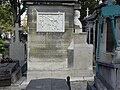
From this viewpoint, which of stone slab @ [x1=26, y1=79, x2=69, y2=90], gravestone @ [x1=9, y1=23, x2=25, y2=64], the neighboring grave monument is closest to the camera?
stone slab @ [x1=26, y1=79, x2=69, y2=90]

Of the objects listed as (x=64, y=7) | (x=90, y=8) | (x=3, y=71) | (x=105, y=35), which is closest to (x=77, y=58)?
(x=64, y=7)

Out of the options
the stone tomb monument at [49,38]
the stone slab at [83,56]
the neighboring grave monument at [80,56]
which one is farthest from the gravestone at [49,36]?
the stone slab at [83,56]

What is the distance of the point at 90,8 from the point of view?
3594cm

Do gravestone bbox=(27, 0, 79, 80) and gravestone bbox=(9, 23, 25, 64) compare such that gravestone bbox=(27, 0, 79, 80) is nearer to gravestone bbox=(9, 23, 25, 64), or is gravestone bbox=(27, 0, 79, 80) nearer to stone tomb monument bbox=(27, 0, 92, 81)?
stone tomb monument bbox=(27, 0, 92, 81)

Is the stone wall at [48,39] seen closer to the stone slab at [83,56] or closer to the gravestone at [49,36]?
the gravestone at [49,36]

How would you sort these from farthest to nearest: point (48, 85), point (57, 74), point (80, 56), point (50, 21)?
point (80, 56) < point (57, 74) < point (50, 21) < point (48, 85)

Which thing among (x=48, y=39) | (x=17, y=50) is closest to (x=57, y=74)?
(x=48, y=39)

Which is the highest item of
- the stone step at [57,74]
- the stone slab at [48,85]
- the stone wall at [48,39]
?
the stone wall at [48,39]

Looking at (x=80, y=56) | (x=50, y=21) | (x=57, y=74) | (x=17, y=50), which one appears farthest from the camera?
(x=17, y=50)

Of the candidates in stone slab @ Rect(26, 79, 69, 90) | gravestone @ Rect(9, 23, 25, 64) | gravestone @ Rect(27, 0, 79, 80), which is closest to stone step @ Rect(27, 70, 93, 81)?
gravestone @ Rect(27, 0, 79, 80)

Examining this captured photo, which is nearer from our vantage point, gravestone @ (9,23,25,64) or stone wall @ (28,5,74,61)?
stone wall @ (28,5,74,61)

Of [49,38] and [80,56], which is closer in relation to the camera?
[49,38]

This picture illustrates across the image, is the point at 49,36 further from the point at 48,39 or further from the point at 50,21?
the point at 50,21

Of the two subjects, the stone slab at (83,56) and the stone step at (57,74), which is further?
the stone slab at (83,56)
